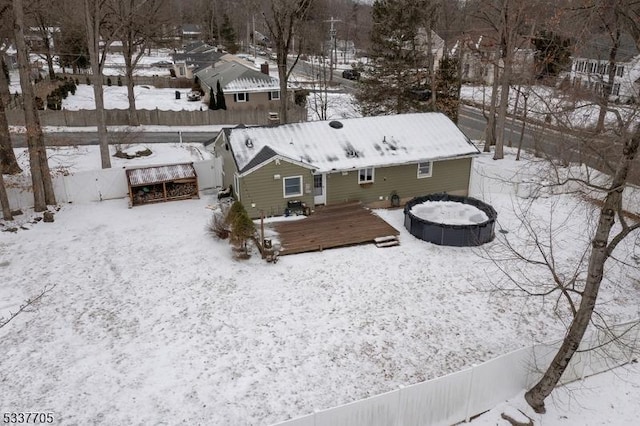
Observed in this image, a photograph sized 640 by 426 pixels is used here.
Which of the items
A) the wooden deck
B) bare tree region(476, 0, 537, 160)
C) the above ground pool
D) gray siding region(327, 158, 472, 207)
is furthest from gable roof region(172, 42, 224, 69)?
the above ground pool

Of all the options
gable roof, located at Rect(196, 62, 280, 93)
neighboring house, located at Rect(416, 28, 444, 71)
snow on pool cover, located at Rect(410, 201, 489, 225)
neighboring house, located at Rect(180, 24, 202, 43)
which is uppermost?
neighboring house, located at Rect(180, 24, 202, 43)

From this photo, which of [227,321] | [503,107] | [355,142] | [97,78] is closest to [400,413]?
[227,321]

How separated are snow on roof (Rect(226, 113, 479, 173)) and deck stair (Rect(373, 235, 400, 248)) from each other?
3781 mm

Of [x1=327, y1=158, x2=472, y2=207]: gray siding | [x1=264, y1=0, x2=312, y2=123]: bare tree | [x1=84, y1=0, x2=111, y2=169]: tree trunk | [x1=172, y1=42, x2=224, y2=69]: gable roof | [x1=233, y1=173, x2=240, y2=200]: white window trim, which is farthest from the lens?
[x1=172, y1=42, x2=224, y2=69]: gable roof

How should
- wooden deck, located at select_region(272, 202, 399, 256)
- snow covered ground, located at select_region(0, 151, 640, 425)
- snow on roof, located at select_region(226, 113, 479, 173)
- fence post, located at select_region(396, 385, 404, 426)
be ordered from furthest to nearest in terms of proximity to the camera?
snow on roof, located at select_region(226, 113, 479, 173), wooden deck, located at select_region(272, 202, 399, 256), snow covered ground, located at select_region(0, 151, 640, 425), fence post, located at select_region(396, 385, 404, 426)

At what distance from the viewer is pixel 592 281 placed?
10266 mm

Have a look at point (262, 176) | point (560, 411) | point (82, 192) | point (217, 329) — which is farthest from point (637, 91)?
point (82, 192)

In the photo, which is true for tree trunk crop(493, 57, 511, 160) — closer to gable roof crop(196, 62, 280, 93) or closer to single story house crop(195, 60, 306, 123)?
single story house crop(195, 60, 306, 123)

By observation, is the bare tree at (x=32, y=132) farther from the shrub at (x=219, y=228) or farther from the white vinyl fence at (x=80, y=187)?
the shrub at (x=219, y=228)

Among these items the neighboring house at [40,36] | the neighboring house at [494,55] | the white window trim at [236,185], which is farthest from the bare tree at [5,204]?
the neighboring house at [494,55]

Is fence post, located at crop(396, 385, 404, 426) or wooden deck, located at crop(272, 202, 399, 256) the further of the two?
wooden deck, located at crop(272, 202, 399, 256)

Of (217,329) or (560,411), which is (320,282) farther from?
(560,411)

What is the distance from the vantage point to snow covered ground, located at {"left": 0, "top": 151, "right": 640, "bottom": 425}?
11367 millimetres

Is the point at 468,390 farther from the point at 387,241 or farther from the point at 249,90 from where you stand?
the point at 249,90
